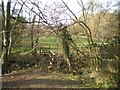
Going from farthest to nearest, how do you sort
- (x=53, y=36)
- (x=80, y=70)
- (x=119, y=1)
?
1. (x=80, y=70)
2. (x=53, y=36)
3. (x=119, y=1)

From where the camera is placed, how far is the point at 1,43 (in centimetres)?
263

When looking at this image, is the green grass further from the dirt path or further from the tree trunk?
the dirt path

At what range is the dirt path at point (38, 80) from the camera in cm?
246

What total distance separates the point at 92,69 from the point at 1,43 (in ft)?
3.58

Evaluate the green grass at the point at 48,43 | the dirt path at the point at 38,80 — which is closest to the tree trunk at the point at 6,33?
the green grass at the point at 48,43

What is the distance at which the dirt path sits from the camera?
2.46 m

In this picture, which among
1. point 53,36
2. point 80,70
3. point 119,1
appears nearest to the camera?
point 119,1

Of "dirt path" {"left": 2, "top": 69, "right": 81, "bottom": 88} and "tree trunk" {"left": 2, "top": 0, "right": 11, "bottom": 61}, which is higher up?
"tree trunk" {"left": 2, "top": 0, "right": 11, "bottom": 61}

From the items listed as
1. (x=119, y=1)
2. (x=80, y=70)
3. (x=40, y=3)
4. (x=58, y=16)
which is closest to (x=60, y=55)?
(x=80, y=70)

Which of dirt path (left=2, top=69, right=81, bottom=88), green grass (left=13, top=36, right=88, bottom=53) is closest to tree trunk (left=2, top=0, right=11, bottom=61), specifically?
green grass (left=13, top=36, right=88, bottom=53)

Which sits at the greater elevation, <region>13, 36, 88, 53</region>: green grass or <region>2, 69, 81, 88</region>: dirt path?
<region>13, 36, 88, 53</region>: green grass

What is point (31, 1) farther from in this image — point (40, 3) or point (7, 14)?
point (7, 14)

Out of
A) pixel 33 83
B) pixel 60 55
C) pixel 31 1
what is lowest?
pixel 33 83

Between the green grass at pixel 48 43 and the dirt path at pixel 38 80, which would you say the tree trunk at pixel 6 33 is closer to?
the green grass at pixel 48 43
